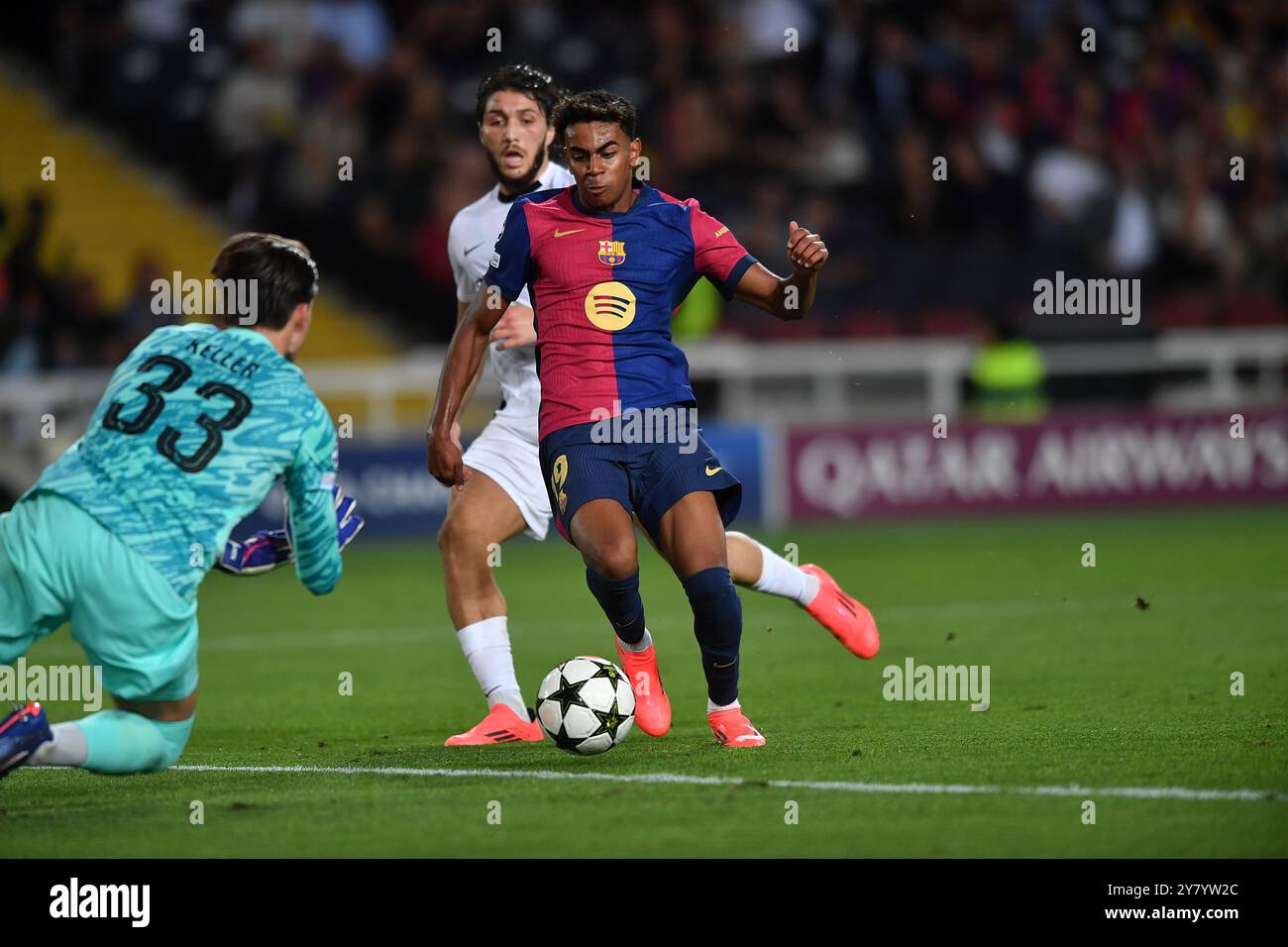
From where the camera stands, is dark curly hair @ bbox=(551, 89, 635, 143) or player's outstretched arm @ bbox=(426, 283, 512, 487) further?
player's outstretched arm @ bbox=(426, 283, 512, 487)

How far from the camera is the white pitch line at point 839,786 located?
5.64 metres

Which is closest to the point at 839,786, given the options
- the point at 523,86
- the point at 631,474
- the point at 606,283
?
the point at 631,474

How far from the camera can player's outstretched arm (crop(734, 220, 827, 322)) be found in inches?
256

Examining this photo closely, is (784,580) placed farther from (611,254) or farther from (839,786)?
(839,786)

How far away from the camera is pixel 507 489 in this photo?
7609 mm

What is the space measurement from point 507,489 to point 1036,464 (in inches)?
418

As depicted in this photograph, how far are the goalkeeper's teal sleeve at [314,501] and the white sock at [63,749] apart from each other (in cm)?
78

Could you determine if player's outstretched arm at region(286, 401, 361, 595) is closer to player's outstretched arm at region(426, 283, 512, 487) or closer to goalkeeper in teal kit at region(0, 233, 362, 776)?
goalkeeper in teal kit at region(0, 233, 362, 776)

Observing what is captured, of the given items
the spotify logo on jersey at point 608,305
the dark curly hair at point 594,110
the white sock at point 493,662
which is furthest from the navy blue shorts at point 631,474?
the dark curly hair at point 594,110

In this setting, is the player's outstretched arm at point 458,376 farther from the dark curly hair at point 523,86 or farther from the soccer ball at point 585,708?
the dark curly hair at point 523,86

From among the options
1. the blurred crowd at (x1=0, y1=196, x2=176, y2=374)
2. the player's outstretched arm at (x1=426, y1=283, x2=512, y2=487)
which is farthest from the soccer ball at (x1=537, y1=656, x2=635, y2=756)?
the blurred crowd at (x1=0, y1=196, x2=176, y2=374)

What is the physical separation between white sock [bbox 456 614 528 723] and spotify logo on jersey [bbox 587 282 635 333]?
4.38 ft
